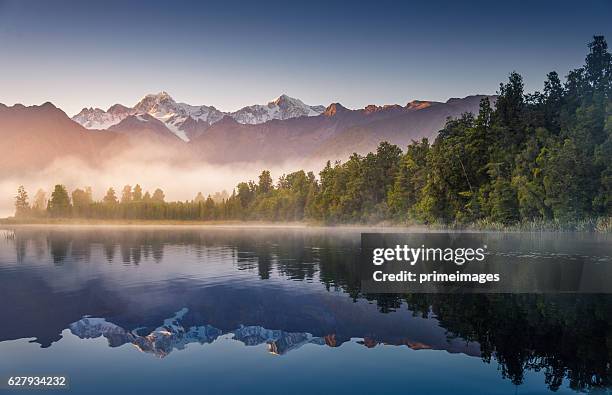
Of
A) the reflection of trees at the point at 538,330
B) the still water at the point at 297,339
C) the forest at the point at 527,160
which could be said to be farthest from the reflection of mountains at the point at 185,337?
the forest at the point at 527,160

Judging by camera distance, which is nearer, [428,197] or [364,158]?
[428,197]

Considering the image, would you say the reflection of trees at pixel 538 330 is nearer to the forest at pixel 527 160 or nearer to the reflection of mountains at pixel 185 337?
the reflection of mountains at pixel 185 337

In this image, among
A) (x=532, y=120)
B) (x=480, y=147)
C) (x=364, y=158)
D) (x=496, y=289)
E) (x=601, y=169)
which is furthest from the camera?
(x=364, y=158)

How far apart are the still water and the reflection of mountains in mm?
78

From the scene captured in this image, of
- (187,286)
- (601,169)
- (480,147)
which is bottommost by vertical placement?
(187,286)

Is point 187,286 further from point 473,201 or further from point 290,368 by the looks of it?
point 473,201

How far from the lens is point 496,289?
33375 mm

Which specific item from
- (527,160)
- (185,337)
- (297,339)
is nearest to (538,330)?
(297,339)

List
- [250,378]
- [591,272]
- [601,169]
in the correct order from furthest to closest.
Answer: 1. [601,169]
2. [591,272]
3. [250,378]

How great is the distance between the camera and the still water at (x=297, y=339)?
648 inches

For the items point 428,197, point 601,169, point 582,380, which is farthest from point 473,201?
point 582,380

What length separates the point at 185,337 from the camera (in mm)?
22094

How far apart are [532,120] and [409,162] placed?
4515 cm

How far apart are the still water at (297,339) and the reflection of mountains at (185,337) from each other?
3.1 inches
